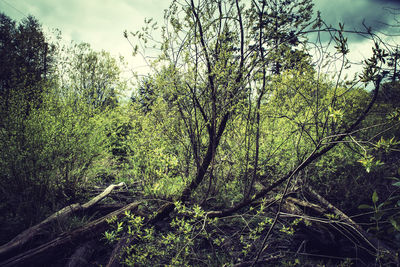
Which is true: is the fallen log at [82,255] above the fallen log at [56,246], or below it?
below

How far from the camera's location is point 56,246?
2.41m

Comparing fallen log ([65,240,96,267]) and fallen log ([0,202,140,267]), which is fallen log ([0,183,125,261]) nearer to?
fallen log ([0,202,140,267])

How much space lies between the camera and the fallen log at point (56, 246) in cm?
222

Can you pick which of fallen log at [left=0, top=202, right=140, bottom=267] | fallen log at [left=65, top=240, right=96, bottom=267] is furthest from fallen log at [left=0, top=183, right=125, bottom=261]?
fallen log at [left=65, top=240, right=96, bottom=267]

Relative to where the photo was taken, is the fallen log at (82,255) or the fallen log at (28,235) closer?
the fallen log at (28,235)

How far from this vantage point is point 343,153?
4281mm

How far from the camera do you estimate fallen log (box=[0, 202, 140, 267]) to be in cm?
222

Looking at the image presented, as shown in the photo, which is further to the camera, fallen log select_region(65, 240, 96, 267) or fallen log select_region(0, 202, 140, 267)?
fallen log select_region(65, 240, 96, 267)

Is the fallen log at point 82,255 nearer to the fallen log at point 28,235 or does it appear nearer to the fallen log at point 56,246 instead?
the fallen log at point 56,246

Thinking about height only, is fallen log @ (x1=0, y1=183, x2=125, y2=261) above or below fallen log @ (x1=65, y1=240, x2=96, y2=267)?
above

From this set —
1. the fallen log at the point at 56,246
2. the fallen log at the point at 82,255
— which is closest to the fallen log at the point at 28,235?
the fallen log at the point at 56,246

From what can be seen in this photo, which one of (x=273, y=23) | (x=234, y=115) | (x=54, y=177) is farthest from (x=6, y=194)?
(x=273, y=23)

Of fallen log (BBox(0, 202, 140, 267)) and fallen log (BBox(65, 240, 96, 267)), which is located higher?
fallen log (BBox(0, 202, 140, 267))

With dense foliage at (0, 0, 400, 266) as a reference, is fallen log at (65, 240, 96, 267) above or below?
below
